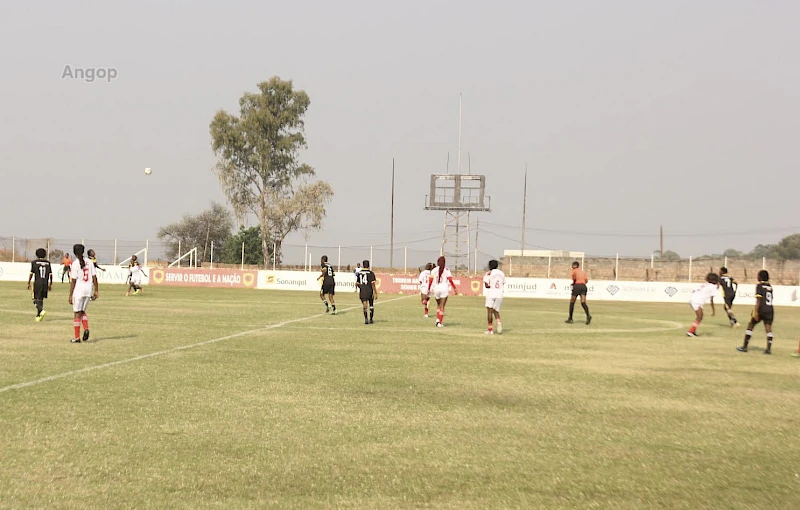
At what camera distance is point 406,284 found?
52.8 m

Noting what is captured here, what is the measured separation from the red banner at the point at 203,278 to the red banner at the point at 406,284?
984 centimetres

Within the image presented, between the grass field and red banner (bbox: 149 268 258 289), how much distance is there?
130ft

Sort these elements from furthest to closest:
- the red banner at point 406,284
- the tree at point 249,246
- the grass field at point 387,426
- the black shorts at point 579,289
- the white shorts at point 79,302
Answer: the tree at point 249,246 < the red banner at point 406,284 < the black shorts at point 579,289 < the white shorts at point 79,302 < the grass field at point 387,426

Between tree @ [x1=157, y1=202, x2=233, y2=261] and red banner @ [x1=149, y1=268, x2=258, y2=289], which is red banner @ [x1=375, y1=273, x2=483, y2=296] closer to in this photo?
red banner @ [x1=149, y1=268, x2=258, y2=289]

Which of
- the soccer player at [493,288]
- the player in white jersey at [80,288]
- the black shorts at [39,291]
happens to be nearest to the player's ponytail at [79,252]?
the player in white jersey at [80,288]

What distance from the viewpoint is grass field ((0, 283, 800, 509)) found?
5.30 meters

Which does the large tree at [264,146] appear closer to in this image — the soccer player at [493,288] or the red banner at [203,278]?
the red banner at [203,278]

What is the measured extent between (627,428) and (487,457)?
2086mm

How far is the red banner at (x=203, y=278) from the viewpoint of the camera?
54.7 m

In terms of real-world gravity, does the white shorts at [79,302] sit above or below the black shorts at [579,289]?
below

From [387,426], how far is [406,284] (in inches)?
1785

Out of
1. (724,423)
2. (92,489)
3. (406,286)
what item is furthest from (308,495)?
(406,286)

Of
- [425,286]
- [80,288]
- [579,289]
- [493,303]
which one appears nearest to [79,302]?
[80,288]

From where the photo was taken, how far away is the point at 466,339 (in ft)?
58.1
